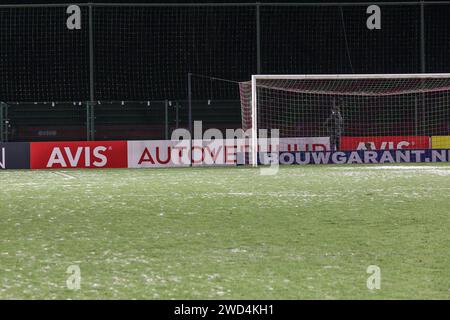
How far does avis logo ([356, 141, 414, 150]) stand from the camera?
2208cm

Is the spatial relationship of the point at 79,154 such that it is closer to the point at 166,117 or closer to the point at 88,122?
the point at 88,122

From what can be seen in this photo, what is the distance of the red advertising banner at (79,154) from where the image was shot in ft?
66.4

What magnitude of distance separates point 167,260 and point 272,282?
1083mm

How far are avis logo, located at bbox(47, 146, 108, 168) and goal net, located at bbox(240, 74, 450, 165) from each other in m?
4.18

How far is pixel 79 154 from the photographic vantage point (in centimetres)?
2030

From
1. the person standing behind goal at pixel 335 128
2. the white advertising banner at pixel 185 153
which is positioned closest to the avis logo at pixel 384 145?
the person standing behind goal at pixel 335 128

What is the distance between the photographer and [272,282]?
487 cm

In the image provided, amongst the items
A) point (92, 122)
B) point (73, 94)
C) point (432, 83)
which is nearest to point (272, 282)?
point (92, 122)

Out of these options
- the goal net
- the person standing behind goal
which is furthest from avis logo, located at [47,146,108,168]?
the person standing behind goal

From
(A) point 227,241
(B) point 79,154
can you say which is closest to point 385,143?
(B) point 79,154

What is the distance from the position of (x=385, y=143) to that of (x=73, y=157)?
8.64 meters
